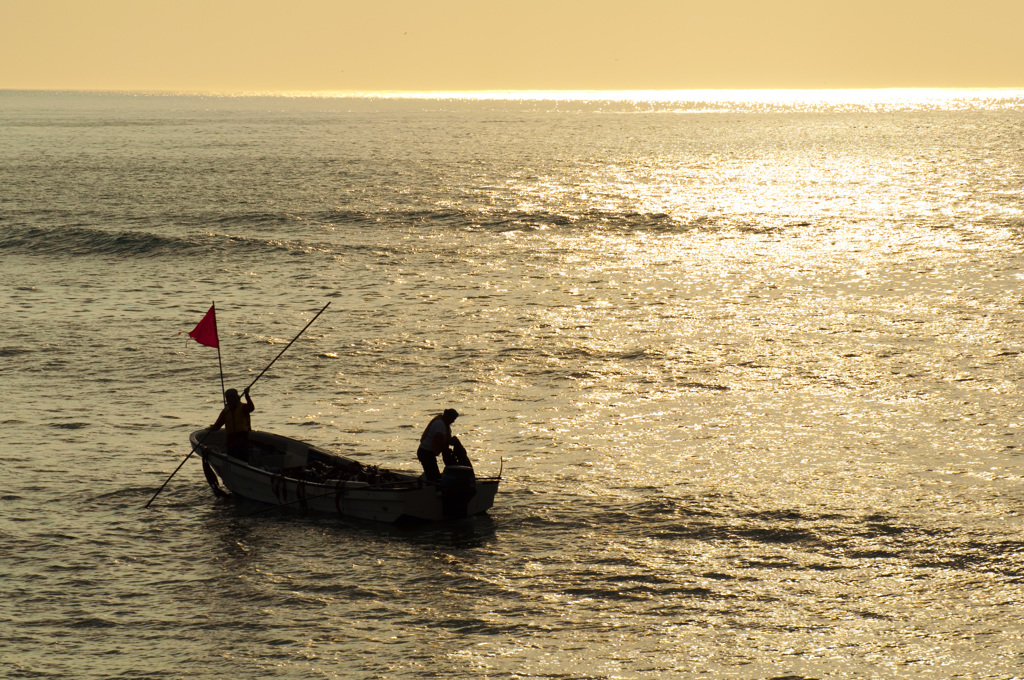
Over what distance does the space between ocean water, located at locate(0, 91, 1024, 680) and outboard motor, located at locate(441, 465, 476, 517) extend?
0.53 meters

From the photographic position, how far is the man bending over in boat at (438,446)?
2234 cm

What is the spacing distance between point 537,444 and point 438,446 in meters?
5.73

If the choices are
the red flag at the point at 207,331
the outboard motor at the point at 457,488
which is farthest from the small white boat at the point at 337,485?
the red flag at the point at 207,331

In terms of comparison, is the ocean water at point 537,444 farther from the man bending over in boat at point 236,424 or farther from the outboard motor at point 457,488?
the man bending over in boat at point 236,424

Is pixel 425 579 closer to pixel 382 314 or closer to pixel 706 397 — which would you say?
pixel 706 397

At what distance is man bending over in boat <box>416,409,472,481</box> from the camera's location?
22.3 metres

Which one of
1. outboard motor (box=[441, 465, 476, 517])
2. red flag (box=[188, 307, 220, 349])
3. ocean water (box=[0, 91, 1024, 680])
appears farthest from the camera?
red flag (box=[188, 307, 220, 349])

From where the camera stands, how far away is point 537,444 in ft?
90.8

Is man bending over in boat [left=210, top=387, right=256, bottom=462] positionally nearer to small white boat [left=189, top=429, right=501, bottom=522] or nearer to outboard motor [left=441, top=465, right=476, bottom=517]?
small white boat [left=189, top=429, right=501, bottom=522]

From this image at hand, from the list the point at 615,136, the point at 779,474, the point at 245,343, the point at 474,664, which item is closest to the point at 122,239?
the point at 245,343

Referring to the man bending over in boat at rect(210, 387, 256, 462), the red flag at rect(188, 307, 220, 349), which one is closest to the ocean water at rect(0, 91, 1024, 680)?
the man bending over in boat at rect(210, 387, 256, 462)

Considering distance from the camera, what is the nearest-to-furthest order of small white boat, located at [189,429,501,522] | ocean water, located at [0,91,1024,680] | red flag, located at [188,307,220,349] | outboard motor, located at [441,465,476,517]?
1. ocean water, located at [0,91,1024,680]
2. outboard motor, located at [441,465,476,517]
3. small white boat, located at [189,429,501,522]
4. red flag, located at [188,307,220,349]

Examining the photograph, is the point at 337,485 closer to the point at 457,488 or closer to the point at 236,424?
the point at 457,488

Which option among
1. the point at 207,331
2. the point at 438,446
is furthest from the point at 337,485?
the point at 207,331
